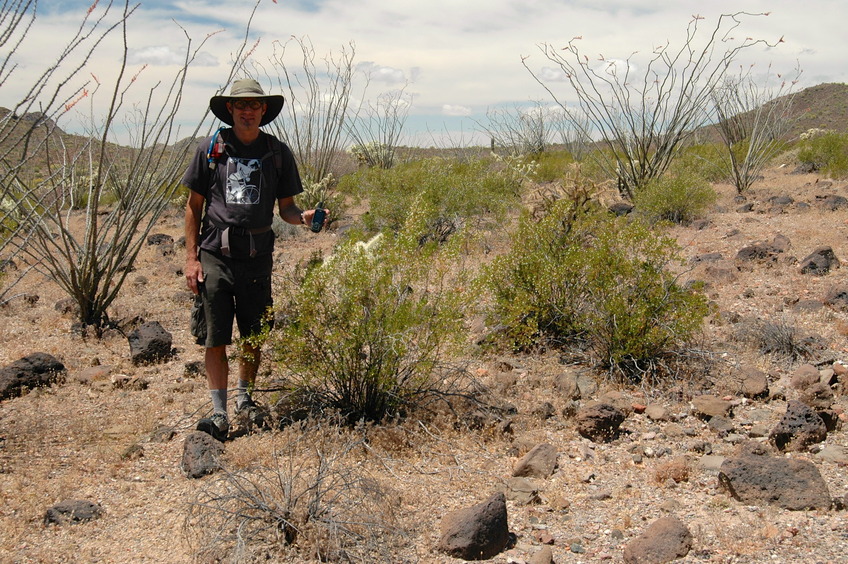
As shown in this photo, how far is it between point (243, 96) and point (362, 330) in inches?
50.3

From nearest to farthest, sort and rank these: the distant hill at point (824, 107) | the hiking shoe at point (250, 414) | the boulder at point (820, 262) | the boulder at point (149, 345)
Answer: the hiking shoe at point (250, 414) → the boulder at point (149, 345) → the boulder at point (820, 262) → the distant hill at point (824, 107)

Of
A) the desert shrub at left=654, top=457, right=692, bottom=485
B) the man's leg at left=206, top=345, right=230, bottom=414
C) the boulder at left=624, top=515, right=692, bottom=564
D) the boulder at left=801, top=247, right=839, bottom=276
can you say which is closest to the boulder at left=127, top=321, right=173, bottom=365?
the man's leg at left=206, top=345, right=230, bottom=414

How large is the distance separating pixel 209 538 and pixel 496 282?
3.04 metres

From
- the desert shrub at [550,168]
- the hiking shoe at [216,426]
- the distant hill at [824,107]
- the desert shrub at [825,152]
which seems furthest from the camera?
the distant hill at [824,107]

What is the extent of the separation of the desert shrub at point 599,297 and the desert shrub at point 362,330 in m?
1.11

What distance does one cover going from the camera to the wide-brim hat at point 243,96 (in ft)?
12.1

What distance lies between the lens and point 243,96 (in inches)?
144

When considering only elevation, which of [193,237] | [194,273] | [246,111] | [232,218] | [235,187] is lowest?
[194,273]

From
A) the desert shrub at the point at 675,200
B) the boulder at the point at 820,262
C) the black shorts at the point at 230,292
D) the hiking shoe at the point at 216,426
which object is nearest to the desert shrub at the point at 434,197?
the desert shrub at the point at 675,200

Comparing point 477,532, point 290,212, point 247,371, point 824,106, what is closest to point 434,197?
point 290,212

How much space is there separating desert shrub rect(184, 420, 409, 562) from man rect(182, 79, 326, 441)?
0.90 m

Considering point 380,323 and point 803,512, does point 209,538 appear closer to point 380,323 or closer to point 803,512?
point 380,323

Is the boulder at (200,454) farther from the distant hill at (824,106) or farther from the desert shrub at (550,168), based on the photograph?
the distant hill at (824,106)

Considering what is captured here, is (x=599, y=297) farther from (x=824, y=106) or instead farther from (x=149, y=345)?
(x=824, y=106)
